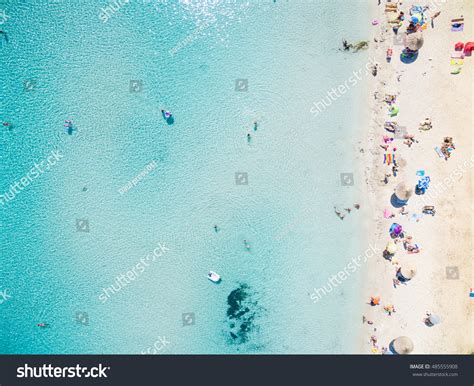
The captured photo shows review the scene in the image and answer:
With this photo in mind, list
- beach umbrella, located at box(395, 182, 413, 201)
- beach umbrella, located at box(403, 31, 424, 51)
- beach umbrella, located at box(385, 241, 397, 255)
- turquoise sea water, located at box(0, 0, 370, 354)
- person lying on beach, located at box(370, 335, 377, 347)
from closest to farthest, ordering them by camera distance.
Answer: beach umbrella, located at box(403, 31, 424, 51)
beach umbrella, located at box(395, 182, 413, 201)
turquoise sea water, located at box(0, 0, 370, 354)
beach umbrella, located at box(385, 241, 397, 255)
person lying on beach, located at box(370, 335, 377, 347)

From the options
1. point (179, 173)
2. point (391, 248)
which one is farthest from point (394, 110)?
point (179, 173)

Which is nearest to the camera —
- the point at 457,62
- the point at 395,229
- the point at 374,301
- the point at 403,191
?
the point at 403,191

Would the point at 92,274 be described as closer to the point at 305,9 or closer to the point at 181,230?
the point at 181,230

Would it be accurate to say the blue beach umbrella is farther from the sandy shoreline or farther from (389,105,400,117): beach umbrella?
(389,105,400,117): beach umbrella

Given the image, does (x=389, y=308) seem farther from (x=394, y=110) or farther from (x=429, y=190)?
(x=394, y=110)

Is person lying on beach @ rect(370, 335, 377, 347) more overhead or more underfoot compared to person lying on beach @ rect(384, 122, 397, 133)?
more underfoot

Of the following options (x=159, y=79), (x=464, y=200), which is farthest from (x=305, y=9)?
(x=464, y=200)

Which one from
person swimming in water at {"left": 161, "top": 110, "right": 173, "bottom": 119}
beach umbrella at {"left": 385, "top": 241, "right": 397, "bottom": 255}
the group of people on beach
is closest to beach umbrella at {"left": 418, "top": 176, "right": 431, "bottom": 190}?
the group of people on beach
